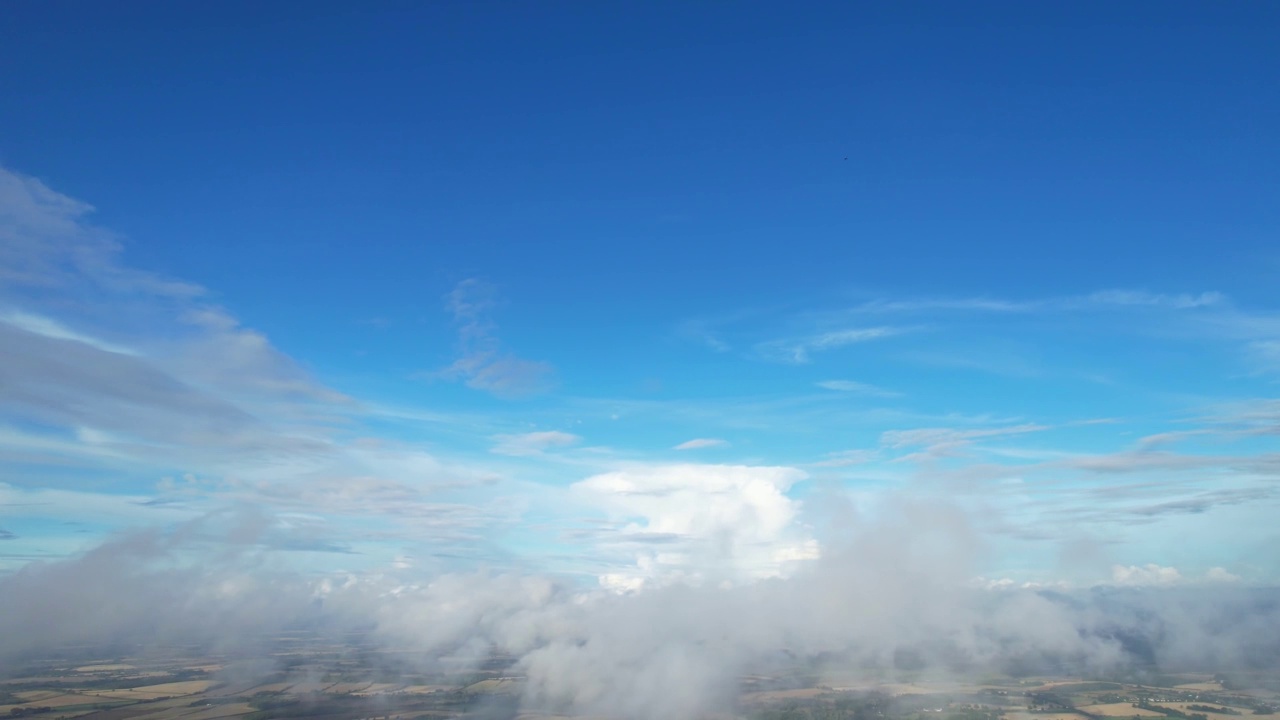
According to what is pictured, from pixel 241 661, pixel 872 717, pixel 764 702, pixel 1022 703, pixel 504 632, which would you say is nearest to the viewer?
pixel 872 717

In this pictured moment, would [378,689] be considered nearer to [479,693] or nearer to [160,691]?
[479,693]

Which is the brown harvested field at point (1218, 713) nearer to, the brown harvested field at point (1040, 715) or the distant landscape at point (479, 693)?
the distant landscape at point (479, 693)

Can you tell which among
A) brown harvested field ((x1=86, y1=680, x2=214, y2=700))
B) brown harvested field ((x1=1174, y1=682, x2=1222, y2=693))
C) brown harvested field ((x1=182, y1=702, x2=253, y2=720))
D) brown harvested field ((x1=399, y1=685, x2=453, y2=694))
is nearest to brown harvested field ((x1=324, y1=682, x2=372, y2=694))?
brown harvested field ((x1=399, y1=685, x2=453, y2=694))

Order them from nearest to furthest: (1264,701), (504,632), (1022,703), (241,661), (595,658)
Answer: (1264,701) < (1022,703) < (595,658) < (241,661) < (504,632)

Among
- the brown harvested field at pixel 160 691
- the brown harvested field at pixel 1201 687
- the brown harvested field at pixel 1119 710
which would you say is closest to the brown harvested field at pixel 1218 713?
the brown harvested field at pixel 1119 710

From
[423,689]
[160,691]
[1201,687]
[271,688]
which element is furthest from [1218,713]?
[160,691]

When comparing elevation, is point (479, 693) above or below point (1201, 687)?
above

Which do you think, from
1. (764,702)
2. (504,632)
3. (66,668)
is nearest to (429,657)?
(504,632)

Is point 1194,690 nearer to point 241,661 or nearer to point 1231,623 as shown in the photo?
point 1231,623
